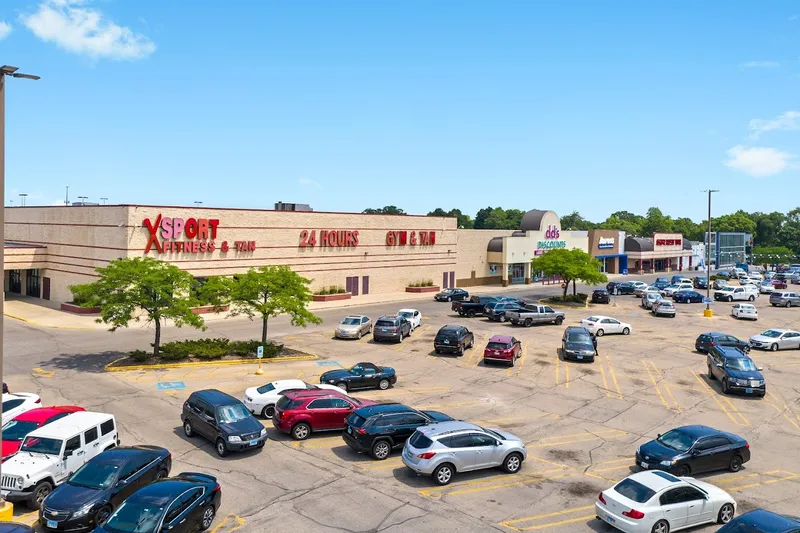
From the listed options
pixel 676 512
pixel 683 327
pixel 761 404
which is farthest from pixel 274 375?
pixel 683 327

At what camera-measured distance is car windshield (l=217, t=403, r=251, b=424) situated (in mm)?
19391

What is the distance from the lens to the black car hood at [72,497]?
1359 cm

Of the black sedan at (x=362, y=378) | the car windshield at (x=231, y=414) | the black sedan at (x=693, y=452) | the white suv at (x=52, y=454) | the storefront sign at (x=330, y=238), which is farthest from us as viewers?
the storefront sign at (x=330, y=238)

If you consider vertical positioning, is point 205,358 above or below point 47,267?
below

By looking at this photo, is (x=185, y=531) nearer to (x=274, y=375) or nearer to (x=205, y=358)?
(x=274, y=375)

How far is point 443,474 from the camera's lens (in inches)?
672

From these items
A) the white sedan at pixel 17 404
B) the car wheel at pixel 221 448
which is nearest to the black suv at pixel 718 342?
the car wheel at pixel 221 448

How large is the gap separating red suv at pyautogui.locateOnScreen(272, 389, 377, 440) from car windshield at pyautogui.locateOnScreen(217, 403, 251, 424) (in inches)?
59.9

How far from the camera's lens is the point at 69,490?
1419 cm

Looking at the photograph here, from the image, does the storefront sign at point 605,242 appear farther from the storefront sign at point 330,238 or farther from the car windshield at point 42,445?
the car windshield at point 42,445

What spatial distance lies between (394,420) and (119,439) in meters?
8.54

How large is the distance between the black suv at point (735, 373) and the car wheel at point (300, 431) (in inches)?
785

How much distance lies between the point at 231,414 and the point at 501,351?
672 inches

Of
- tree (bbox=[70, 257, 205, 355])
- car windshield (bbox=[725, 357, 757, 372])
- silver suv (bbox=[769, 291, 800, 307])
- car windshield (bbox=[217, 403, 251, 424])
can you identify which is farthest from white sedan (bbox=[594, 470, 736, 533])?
silver suv (bbox=[769, 291, 800, 307])
